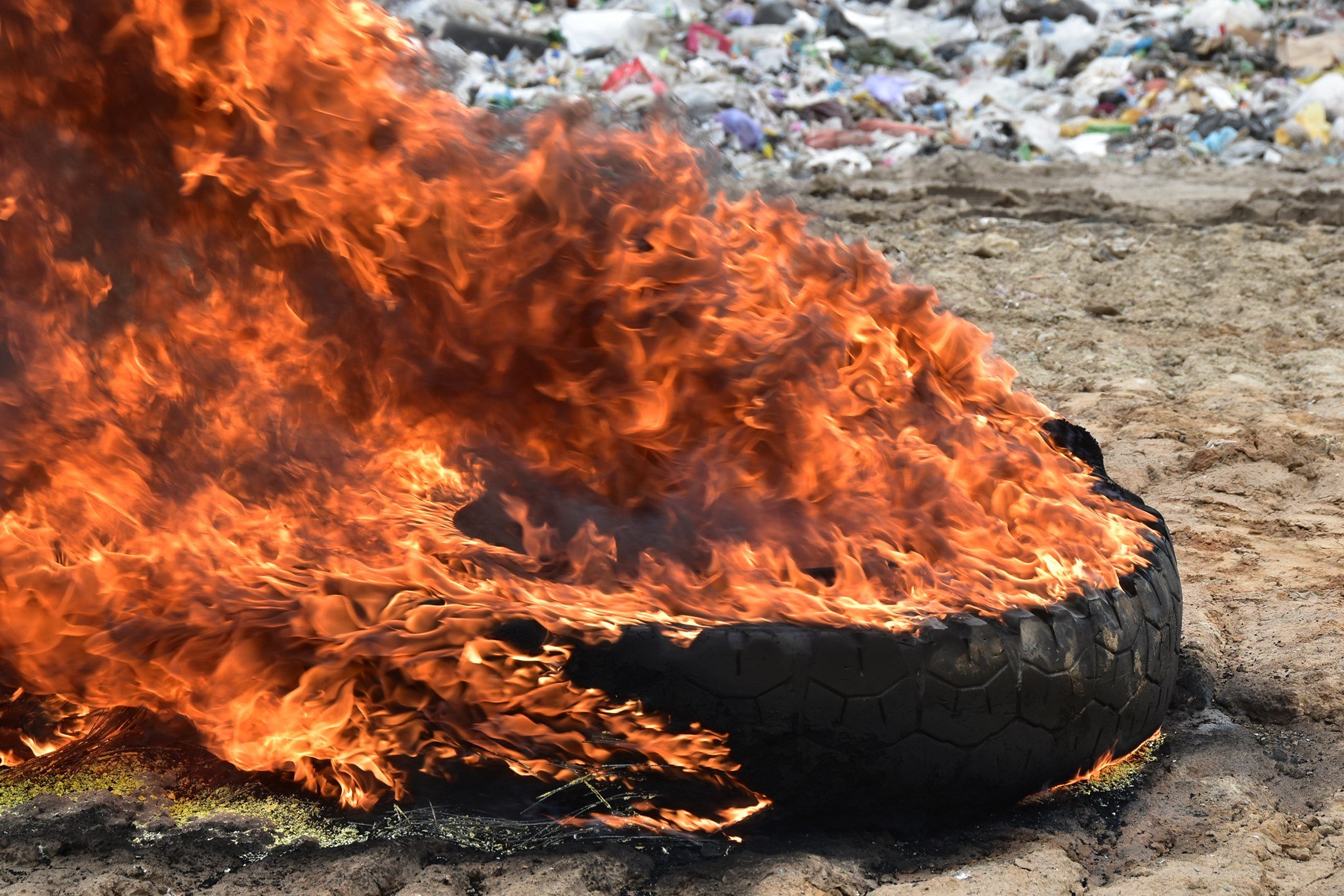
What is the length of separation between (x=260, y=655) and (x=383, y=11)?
1.69 meters

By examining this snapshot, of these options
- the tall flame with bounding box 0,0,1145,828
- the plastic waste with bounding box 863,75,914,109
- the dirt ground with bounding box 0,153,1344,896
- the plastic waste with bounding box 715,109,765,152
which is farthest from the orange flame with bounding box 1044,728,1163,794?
the plastic waste with bounding box 863,75,914,109

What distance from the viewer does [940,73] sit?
39.9 ft

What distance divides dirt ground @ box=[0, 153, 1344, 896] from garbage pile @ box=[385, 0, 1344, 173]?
1.38 meters

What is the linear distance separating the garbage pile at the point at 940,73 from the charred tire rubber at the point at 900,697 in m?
8.03

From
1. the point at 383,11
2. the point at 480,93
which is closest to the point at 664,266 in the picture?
the point at 383,11

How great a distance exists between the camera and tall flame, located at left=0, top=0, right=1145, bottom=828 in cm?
249

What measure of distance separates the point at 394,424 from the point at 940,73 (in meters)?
10.4

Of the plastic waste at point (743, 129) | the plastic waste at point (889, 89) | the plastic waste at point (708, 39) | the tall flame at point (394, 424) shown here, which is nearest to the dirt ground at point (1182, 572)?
the tall flame at point (394, 424)

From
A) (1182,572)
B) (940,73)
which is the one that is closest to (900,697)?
(1182,572)

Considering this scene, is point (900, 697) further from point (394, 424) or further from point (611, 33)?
point (611, 33)

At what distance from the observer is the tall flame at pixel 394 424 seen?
8.18 feet

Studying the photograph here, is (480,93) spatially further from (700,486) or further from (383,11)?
(700,486)

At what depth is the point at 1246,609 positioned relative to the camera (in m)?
3.70

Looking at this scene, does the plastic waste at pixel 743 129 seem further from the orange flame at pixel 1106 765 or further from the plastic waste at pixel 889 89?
the orange flame at pixel 1106 765
